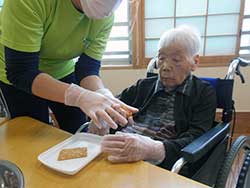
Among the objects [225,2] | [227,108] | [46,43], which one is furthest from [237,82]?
[46,43]

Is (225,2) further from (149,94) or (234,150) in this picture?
(234,150)

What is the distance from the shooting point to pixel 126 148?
35.5 inches

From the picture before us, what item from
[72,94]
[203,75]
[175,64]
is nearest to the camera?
[72,94]

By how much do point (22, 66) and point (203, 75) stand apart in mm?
1776

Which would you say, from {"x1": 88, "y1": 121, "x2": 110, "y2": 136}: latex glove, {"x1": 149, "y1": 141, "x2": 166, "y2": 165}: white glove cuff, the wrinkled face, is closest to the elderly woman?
the wrinkled face

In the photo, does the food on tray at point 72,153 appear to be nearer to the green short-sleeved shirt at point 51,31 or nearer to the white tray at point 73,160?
the white tray at point 73,160

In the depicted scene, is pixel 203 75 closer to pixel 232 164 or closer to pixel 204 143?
pixel 232 164

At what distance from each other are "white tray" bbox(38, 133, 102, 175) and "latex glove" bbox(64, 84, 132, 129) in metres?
0.08

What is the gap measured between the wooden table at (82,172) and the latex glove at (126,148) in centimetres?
2

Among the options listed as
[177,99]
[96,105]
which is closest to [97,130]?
[96,105]

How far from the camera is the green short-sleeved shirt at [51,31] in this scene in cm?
96

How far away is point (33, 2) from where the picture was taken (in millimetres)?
959

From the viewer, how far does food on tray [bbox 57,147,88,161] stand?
885 millimetres

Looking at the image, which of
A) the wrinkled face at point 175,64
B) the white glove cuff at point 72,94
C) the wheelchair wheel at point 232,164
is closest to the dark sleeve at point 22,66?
the white glove cuff at point 72,94
